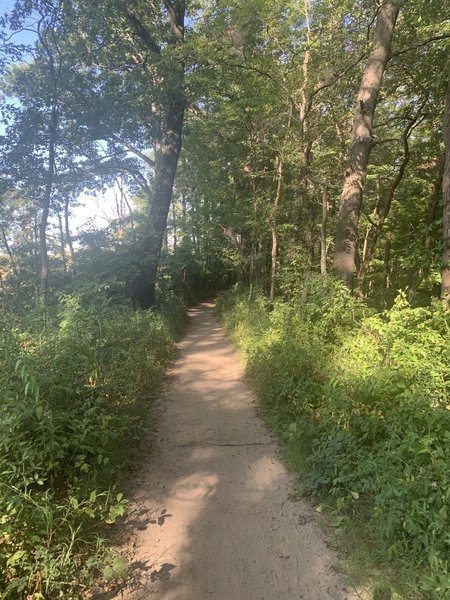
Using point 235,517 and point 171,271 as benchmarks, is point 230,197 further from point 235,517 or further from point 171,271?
point 235,517

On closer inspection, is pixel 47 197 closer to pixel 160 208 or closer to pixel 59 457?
pixel 160 208

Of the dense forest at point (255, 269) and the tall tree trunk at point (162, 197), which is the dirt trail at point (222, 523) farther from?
the tall tree trunk at point (162, 197)

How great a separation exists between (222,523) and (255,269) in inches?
538

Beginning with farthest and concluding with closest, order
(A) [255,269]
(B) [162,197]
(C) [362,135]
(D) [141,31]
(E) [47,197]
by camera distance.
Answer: (A) [255,269], (E) [47,197], (B) [162,197], (D) [141,31], (C) [362,135]

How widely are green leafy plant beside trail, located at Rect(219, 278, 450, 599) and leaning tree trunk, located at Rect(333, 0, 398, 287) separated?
980mm

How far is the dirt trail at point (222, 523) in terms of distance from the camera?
264 centimetres

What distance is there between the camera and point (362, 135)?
271 inches

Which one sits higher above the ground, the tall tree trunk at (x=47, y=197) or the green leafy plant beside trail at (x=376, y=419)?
the tall tree trunk at (x=47, y=197)

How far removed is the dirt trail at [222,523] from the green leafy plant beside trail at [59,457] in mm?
334

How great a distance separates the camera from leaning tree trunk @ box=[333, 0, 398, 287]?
22.3ft

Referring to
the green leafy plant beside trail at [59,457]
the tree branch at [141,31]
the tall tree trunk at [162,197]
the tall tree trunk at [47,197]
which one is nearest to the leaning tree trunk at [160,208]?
the tall tree trunk at [162,197]

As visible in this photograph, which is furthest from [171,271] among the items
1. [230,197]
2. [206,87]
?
[206,87]

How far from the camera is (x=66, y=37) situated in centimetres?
1189

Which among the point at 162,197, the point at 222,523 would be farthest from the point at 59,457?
the point at 162,197
